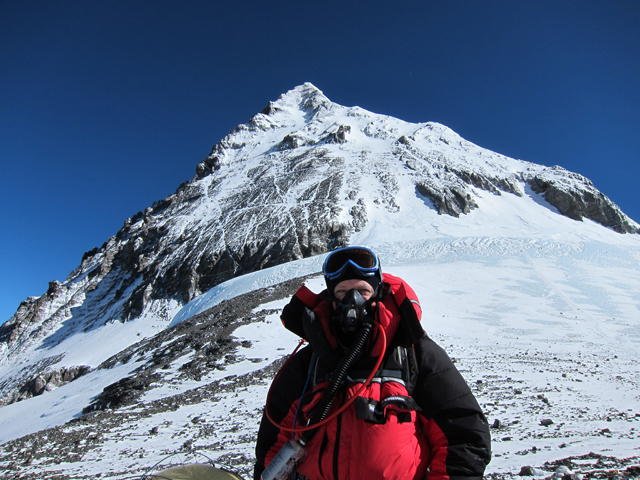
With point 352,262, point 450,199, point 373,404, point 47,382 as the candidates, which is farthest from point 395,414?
point 450,199

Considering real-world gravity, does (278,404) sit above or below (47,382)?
above

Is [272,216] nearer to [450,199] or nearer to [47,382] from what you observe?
[450,199]

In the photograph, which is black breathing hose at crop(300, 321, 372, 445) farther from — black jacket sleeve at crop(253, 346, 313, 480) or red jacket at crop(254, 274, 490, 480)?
black jacket sleeve at crop(253, 346, 313, 480)

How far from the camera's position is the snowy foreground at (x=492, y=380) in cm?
610

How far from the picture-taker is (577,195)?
55.4 metres

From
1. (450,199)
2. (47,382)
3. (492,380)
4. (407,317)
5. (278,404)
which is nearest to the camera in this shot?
(407,317)

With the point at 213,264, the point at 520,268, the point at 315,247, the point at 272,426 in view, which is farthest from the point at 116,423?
the point at 213,264

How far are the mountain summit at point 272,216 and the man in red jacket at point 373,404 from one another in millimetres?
36777

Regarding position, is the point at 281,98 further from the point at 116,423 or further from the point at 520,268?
the point at 116,423

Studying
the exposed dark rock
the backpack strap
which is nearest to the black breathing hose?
the backpack strap

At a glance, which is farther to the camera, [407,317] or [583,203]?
[583,203]

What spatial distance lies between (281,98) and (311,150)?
54.9 meters

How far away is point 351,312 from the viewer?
2.50 metres

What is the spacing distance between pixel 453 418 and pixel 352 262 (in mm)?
1344
